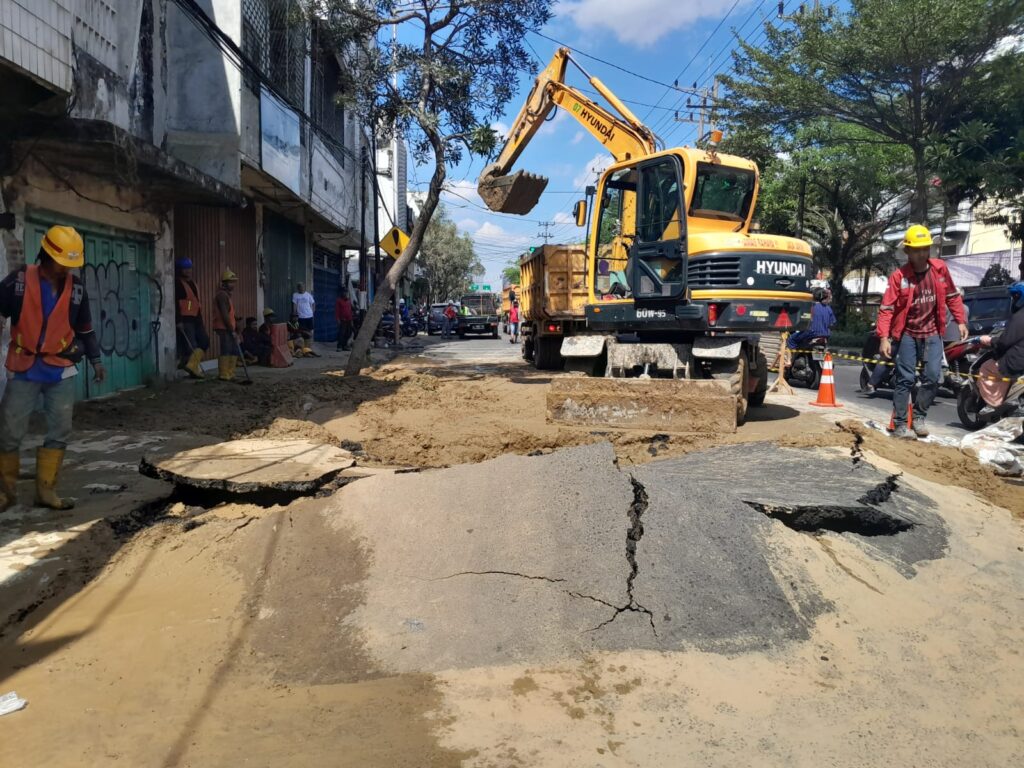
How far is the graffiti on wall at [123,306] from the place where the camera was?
874cm

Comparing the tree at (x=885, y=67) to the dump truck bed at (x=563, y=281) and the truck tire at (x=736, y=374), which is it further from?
the truck tire at (x=736, y=374)

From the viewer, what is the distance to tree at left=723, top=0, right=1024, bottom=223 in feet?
53.6

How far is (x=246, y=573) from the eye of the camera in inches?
155

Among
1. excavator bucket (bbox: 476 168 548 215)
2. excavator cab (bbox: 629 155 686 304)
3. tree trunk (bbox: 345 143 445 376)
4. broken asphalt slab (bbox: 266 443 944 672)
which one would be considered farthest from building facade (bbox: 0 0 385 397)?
excavator cab (bbox: 629 155 686 304)

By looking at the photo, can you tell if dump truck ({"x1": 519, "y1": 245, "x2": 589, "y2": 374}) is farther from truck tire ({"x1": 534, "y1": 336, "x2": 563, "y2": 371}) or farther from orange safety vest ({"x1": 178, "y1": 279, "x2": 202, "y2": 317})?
orange safety vest ({"x1": 178, "y1": 279, "x2": 202, "y2": 317})

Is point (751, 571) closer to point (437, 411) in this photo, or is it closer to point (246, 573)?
point (246, 573)

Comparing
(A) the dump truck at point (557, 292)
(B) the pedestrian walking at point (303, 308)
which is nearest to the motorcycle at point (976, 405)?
(A) the dump truck at point (557, 292)

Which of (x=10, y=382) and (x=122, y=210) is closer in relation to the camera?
(x=10, y=382)

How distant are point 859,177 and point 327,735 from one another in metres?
27.0

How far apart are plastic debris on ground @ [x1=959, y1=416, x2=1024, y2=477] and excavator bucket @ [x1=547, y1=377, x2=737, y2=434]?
1985 millimetres

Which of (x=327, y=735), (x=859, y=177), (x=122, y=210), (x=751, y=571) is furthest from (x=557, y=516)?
(x=859, y=177)

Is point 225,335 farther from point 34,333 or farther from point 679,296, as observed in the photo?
point 679,296

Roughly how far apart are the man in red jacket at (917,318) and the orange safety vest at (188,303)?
9.16 meters

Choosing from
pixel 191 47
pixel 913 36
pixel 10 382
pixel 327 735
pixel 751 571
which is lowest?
pixel 327 735
